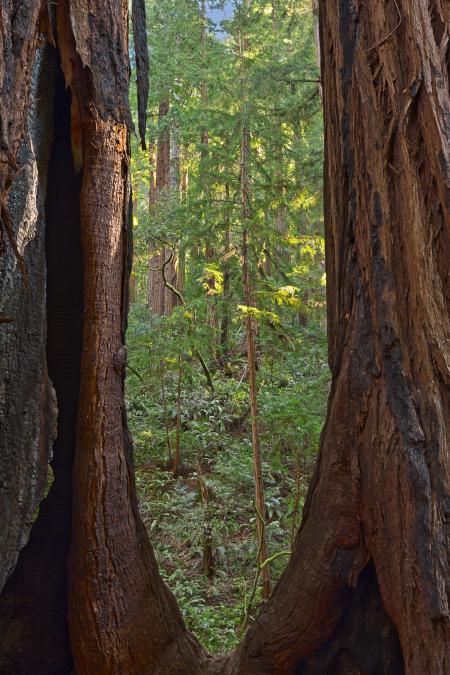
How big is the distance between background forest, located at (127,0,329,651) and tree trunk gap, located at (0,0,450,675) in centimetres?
143

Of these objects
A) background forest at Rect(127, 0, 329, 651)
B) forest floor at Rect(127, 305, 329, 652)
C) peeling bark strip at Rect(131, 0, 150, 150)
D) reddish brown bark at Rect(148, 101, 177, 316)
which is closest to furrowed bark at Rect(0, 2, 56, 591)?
peeling bark strip at Rect(131, 0, 150, 150)

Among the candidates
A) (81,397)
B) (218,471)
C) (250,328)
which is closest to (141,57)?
(81,397)

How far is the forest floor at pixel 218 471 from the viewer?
18.8ft

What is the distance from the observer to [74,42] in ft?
9.89

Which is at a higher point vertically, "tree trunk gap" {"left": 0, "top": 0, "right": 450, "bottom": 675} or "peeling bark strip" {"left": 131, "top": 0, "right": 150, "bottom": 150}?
"peeling bark strip" {"left": 131, "top": 0, "right": 150, "bottom": 150}

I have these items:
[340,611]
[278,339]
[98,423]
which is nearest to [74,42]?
[98,423]

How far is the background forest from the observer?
19.6 ft

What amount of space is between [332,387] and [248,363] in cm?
348

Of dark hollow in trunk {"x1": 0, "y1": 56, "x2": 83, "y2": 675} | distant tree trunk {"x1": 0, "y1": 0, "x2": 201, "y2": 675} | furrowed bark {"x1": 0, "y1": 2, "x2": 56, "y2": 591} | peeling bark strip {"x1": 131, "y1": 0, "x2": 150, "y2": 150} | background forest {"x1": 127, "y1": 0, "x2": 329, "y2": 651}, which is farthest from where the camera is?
background forest {"x1": 127, "y1": 0, "x2": 329, "y2": 651}

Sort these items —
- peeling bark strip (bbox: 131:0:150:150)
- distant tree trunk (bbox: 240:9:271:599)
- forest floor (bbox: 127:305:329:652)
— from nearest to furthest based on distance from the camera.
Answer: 1. peeling bark strip (bbox: 131:0:150:150)
2. forest floor (bbox: 127:305:329:652)
3. distant tree trunk (bbox: 240:9:271:599)

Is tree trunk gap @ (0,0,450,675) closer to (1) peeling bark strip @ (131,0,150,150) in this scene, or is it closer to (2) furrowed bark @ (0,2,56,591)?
(2) furrowed bark @ (0,2,56,591)

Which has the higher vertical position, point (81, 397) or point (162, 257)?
point (162, 257)

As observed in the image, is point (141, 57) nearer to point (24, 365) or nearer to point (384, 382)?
point (24, 365)

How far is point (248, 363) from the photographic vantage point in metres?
6.36
